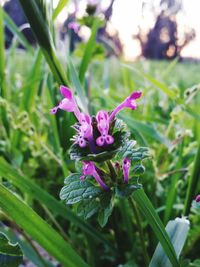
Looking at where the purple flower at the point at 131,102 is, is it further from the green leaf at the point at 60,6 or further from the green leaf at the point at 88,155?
the green leaf at the point at 60,6

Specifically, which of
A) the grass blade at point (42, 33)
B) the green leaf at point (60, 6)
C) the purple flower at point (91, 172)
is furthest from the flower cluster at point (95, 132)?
the green leaf at point (60, 6)

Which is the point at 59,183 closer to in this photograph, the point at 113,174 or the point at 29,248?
the point at 29,248

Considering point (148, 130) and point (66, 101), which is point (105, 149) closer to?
point (66, 101)

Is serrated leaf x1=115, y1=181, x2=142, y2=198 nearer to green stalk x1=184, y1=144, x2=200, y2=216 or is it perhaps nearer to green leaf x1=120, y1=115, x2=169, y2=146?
green stalk x1=184, y1=144, x2=200, y2=216

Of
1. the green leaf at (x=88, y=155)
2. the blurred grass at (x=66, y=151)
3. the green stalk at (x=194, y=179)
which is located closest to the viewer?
the green leaf at (x=88, y=155)

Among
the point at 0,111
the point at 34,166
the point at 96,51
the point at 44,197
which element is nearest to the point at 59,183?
the point at 34,166

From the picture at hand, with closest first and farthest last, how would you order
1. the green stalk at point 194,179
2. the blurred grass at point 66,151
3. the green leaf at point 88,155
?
the green leaf at point 88,155
the green stalk at point 194,179
the blurred grass at point 66,151
